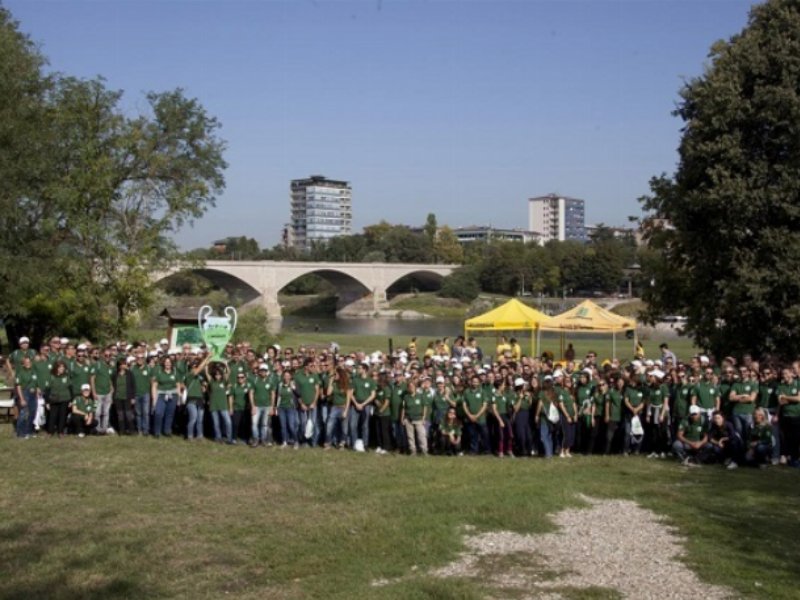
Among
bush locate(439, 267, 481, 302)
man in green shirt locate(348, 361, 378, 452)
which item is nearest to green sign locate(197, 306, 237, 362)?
man in green shirt locate(348, 361, 378, 452)

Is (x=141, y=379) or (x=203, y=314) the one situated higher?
(x=203, y=314)

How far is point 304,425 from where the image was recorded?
1727cm

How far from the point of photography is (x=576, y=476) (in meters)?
14.3

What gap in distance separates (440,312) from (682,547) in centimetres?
8495

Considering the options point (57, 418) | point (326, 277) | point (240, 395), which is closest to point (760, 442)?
point (240, 395)

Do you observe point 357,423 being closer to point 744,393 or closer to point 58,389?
point 58,389

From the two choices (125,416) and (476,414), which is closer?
(476,414)

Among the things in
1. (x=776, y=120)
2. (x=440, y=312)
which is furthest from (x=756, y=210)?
(x=440, y=312)

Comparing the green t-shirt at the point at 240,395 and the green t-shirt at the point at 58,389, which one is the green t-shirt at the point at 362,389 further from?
the green t-shirt at the point at 58,389

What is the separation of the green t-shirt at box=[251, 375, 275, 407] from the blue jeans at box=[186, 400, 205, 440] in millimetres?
1216

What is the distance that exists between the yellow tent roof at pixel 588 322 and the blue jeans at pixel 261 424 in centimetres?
1269

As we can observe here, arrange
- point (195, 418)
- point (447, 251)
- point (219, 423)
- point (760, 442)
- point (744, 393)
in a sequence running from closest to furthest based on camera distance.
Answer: point (760, 442), point (744, 393), point (219, 423), point (195, 418), point (447, 251)

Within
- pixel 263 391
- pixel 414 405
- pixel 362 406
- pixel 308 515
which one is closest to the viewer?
pixel 308 515

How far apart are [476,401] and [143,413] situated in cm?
617
